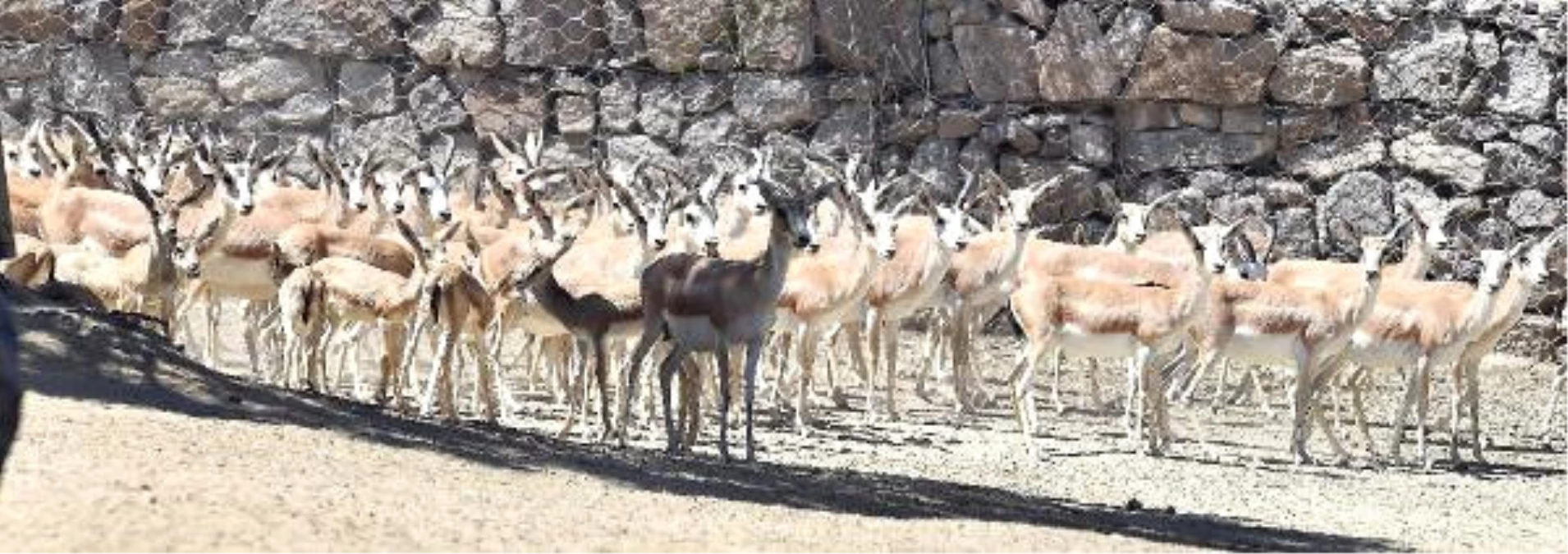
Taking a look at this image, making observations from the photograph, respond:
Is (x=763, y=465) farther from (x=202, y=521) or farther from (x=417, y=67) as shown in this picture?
(x=417, y=67)

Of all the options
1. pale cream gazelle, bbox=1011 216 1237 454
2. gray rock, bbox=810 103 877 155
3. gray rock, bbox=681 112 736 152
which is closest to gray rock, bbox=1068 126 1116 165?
gray rock, bbox=810 103 877 155

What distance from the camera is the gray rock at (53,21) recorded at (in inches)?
1028

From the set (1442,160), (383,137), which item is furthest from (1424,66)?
(383,137)

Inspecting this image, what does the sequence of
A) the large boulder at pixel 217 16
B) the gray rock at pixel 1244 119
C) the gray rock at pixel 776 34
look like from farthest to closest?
the large boulder at pixel 217 16
the gray rock at pixel 776 34
the gray rock at pixel 1244 119

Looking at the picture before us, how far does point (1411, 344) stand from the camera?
60.5 ft

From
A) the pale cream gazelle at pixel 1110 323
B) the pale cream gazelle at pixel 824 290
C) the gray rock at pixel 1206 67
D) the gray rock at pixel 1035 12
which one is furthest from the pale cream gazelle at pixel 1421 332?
the gray rock at pixel 1035 12

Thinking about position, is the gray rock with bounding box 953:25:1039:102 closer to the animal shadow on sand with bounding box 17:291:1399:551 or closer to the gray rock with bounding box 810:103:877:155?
the gray rock with bounding box 810:103:877:155

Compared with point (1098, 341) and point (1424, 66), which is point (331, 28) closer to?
point (1424, 66)

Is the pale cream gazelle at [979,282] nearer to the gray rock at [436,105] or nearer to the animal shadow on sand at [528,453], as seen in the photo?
the animal shadow on sand at [528,453]

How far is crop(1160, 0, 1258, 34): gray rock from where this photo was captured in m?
23.3

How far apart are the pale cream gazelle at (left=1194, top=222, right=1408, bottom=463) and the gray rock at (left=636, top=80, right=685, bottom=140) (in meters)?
7.29

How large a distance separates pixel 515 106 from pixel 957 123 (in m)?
3.66

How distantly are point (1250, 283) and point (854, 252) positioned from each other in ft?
7.62

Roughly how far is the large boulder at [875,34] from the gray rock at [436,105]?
10.5ft
